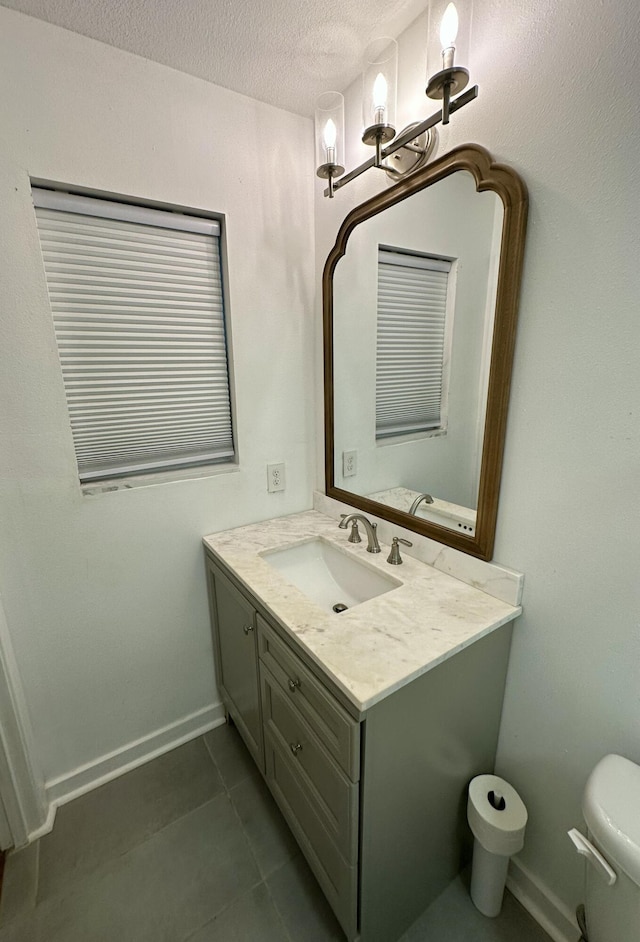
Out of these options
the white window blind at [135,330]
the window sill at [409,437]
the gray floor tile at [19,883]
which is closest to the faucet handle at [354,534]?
the window sill at [409,437]

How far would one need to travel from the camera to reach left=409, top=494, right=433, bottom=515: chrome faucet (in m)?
1.27

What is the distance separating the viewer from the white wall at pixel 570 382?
2.48 feet

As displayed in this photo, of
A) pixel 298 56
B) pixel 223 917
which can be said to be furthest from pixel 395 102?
pixel 223 917

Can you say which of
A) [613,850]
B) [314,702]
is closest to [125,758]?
[314,702]

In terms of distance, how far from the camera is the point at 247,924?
1.09 m

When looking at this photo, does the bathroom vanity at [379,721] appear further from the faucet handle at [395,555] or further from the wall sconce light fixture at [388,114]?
the wall sconce light fixture at [388,114]

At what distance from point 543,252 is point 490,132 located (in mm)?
342

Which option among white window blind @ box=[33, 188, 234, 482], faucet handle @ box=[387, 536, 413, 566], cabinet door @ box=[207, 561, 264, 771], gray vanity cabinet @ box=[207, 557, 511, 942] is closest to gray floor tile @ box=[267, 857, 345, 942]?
gray vanity cabinet @ box=[207, 557, 511, 942]

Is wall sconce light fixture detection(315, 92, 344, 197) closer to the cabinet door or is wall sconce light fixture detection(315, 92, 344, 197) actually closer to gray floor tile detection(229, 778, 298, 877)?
the cabinet door

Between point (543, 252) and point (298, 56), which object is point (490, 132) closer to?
point (543, 252)

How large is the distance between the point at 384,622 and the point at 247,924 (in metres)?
0.98

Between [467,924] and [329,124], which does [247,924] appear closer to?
[467,924]

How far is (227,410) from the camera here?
1553 mm

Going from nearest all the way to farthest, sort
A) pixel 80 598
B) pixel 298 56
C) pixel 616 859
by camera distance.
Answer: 1. pixel 616 859
2. pixel 298 56
3. pixel 80 598
